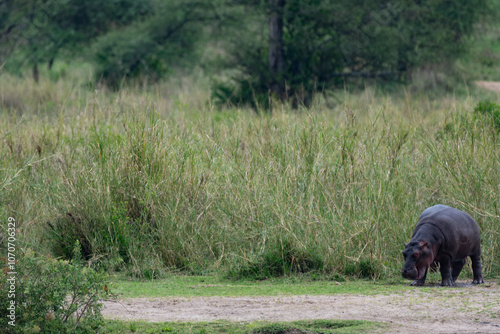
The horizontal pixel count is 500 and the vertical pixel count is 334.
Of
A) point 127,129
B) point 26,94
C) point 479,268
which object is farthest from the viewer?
point 26,94

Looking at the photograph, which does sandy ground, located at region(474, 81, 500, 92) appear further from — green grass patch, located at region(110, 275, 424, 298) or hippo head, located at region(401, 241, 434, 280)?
hippo head, located at region(401, 241, 434, 280)

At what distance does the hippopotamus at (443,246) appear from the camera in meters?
5.14

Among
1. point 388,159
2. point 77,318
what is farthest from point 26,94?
point 77,318

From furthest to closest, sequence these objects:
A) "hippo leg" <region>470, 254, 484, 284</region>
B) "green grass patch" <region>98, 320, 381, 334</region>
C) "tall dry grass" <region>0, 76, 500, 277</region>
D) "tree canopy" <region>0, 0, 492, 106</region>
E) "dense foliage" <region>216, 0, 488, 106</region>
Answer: "tree canopy" <region>0, 0, 492, 106</region>
"dense foliage" <region>216, 0, 488, 106</region>
"tall dry grass" <region>0, 76, 500, 277</region>
"hippo leg" <region>470, 254, 484, 284</region>
"green grass patch" <region>98, 320, 381, 334</region>

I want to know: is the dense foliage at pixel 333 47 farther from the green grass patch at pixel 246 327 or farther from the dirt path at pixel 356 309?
the green grass patch at pixel 246 327

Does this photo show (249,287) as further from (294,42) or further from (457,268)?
(294,42)

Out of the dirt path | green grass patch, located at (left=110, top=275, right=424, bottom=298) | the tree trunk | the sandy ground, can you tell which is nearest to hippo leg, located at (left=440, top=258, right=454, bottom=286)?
the dirt path

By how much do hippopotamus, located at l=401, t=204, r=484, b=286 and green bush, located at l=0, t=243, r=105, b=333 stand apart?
7.56 ft

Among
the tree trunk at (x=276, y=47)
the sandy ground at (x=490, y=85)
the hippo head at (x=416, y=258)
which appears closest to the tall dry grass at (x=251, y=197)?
the hippo head at (x=416, y=258)

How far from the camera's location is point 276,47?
15164 mm

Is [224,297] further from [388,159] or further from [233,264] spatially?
[388,159]

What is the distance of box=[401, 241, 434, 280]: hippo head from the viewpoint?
5.12 metres

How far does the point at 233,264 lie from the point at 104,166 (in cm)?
171

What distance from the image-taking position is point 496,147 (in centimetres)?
713
